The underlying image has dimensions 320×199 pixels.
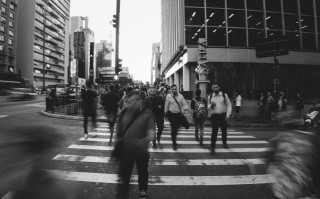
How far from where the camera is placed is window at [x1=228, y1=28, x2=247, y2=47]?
78.9 feet

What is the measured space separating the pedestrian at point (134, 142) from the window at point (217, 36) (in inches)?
856

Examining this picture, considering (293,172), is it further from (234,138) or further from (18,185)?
(234,138)

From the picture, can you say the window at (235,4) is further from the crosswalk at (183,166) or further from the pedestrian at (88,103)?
the pedestrian at (88,103)

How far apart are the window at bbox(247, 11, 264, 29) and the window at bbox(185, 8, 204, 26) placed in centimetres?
496

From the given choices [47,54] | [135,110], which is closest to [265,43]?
[135,110]

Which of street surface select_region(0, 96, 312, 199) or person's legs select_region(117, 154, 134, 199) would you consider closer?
person's legs select_region(117, 154, 134, 199)

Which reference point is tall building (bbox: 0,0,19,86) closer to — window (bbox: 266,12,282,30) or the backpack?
window (bbox: 266,12,282,30)

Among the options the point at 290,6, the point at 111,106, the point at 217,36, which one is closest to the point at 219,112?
the point at 111,106

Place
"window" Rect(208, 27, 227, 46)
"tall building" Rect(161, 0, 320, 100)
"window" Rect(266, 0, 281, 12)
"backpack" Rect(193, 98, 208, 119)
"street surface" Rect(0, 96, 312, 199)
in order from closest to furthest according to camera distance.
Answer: "street surface" Rect(0, 96, 312, 199), "backpack" Rect(193, 98, 208, 119), "tall building" Rect(161, 0, 320, 100), "window" Rect(208, 27, 227, 46), "window" Rect(266, 0, 281, 12)

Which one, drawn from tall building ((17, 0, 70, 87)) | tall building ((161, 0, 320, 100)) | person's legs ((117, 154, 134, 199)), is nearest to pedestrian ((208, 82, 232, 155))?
person's legs ((117, 154, 134, 199))

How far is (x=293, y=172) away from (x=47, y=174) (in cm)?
269

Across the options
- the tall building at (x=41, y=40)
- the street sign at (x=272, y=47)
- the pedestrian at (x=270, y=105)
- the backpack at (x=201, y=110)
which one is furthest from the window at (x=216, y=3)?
the tall building at (x=41, y=40)

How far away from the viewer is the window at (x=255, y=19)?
24.8 metres

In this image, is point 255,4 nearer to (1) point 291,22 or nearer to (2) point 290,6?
(2) point 290,6
